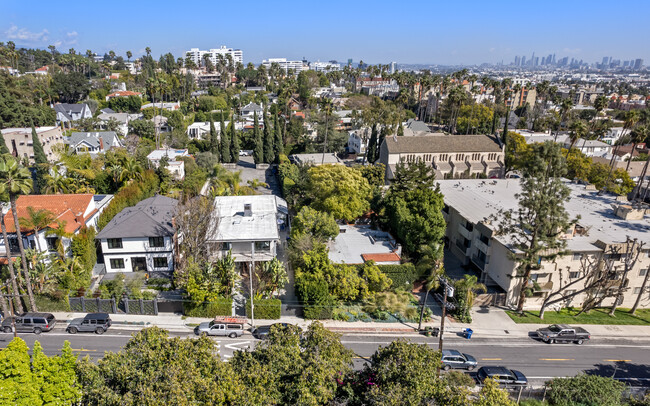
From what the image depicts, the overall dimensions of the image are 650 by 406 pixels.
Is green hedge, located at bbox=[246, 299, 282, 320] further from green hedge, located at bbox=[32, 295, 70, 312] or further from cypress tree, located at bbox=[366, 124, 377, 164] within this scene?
cypress tree, located at bbox=[366, 124, 377, 164]

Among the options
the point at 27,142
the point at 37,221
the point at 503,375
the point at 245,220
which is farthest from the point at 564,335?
the point at 27,142

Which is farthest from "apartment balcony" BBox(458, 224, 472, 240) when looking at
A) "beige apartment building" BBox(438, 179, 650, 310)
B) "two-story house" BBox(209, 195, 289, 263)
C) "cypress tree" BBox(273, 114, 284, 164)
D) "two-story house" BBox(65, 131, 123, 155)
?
"two-story house" BBox(65, 131, 123, 155)

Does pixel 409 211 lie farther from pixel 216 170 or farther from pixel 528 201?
pixel 216 170

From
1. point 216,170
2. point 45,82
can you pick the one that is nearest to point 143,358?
point 216,170

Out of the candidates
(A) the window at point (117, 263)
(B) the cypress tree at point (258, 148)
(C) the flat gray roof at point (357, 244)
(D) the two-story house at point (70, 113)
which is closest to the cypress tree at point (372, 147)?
(B) the cypress tree at point (258, 148)

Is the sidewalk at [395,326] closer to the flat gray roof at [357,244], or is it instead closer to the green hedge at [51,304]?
the green hedge at [51,304]
